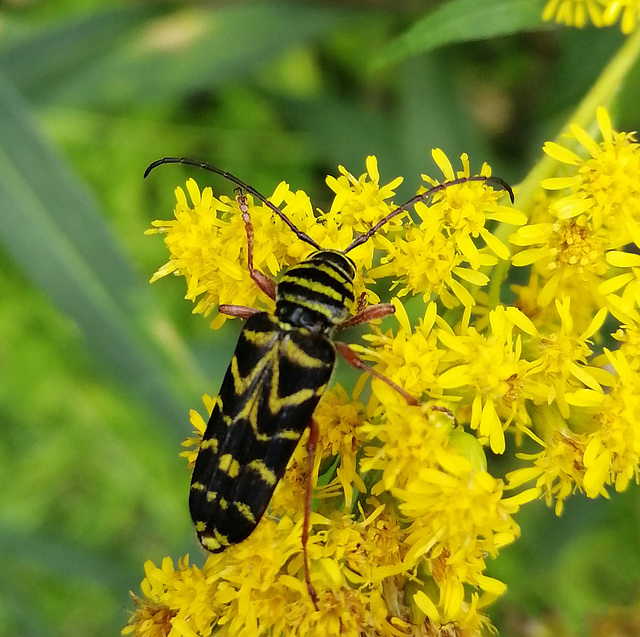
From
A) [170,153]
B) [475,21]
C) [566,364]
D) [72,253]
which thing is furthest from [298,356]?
[170,153]

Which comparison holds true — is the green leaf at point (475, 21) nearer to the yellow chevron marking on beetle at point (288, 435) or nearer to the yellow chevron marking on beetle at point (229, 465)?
the yellow chevron marking on beetle at point (288, 435)

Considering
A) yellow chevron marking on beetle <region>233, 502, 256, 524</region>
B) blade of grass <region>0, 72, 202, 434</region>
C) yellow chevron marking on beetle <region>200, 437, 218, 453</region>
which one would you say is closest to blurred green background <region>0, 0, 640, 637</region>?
blade of grass <region>0, 72, 202, 434</region>

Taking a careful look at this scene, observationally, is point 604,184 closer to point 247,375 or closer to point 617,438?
point 617,438

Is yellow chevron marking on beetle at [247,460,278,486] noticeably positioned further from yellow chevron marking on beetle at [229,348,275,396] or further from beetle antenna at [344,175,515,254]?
beetle antenna at [344,175,515,254]

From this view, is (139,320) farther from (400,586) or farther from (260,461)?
(400,586)

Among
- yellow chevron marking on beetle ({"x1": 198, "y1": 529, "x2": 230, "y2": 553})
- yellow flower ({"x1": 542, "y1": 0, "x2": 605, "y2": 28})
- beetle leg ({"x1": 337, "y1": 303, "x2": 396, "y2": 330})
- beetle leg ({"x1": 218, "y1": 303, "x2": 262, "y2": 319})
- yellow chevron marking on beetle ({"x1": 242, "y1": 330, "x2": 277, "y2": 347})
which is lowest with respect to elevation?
yellow chevron marking on beetle ({"x1": 198, "y1": 529, "x2": 230, "y2": 553})

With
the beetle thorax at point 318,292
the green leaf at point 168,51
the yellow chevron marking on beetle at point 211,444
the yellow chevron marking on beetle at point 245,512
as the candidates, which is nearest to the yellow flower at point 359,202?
the beetle thorax at point 318,292

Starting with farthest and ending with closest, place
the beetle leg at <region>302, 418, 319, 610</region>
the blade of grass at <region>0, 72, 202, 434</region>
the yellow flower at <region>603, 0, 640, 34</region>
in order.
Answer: the blade of grass at <region>0, 72, 202, 434</region>, the yellow flower at <region>603, 0, 640, 34</region>, the beetle leg at <region>302, 418, 319, 610</region>
